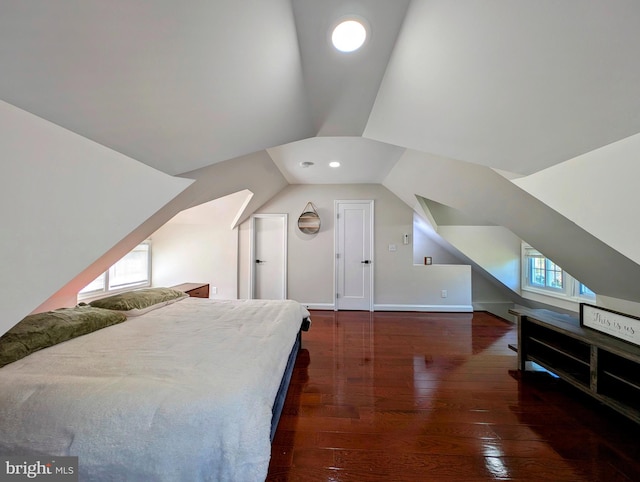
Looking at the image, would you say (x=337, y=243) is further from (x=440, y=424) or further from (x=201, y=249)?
(x=440, y=424)

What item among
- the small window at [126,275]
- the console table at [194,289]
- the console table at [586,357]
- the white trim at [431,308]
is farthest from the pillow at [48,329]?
the white trim at [431,308]

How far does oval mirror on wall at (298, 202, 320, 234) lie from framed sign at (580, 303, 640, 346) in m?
3.38

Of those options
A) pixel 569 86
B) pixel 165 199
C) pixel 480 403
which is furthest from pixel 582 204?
pixel 165 199

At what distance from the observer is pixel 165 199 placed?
1.51 metres

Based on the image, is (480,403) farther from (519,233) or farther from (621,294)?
(519,233)

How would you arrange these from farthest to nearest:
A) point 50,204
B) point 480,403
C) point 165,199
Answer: point 480,403, point 165,199, point 50,204

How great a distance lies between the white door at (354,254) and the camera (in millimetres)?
4473

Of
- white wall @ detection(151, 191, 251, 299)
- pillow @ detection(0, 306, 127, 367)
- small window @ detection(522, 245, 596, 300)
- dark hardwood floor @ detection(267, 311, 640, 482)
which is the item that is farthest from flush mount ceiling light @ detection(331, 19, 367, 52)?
small window @ detection(522, 245, 596, 300)

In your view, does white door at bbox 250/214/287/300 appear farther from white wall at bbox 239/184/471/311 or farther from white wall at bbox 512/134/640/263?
white wall at bbox 512/134/640/263

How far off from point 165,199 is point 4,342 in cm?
106

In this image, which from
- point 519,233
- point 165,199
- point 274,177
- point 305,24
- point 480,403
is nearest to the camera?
point 305,24

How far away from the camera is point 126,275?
339 centimetres

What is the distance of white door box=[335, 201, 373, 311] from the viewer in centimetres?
447

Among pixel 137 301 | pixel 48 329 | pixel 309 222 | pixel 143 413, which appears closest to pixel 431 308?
pixel 309 222
